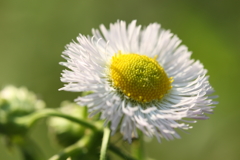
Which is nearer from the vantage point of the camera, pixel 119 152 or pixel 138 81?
pixel 119 152

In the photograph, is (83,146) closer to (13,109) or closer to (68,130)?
(68,130)

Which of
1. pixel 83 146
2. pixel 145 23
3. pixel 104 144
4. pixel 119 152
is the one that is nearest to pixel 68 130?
pixel 83 146

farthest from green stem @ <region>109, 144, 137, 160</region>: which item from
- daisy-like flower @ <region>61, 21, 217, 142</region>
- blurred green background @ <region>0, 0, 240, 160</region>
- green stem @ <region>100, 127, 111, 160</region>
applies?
blurred green background @ <region>0, 0, 240, 160</region>

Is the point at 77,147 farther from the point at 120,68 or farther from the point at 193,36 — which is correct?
the point at 193,36

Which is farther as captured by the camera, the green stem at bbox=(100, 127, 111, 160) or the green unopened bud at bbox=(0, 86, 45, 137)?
the green unopened bud at bbox=(0, 86, 45, 137)

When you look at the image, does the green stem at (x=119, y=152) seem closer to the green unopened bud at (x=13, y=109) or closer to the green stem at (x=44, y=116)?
the green stem at (x=44, y=116)

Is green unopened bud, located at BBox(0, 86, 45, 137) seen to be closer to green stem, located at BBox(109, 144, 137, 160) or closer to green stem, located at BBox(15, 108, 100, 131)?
green stem, located at BBox(15, 108, 100, 131)
